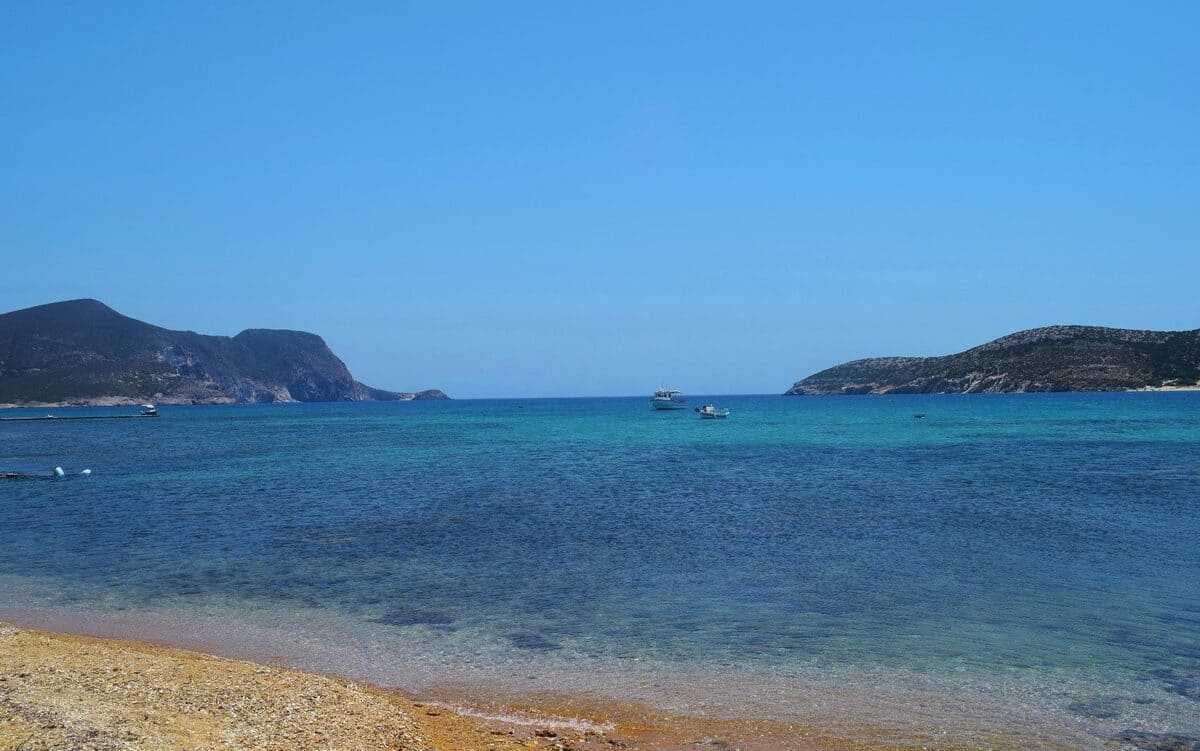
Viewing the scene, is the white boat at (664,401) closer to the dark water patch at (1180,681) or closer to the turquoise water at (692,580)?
the turquoise water at (692,580)

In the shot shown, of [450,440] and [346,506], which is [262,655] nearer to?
[346,506]

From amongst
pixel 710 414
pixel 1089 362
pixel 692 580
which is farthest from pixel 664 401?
pixel 692 580

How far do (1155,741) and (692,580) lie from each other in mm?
9875

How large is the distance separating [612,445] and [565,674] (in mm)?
53844

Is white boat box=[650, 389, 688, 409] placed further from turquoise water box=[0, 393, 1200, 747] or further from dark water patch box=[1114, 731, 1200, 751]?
dark water patch box=[1114, 731, 1200, 751]

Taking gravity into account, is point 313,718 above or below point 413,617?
above

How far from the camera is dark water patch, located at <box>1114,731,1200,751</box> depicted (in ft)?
32.2

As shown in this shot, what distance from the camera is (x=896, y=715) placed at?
35.9 feet

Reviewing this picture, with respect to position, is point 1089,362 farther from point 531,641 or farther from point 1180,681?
point 531,641

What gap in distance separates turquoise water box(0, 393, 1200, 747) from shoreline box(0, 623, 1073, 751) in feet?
2.47

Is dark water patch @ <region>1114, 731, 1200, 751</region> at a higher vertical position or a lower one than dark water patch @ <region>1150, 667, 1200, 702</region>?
lower

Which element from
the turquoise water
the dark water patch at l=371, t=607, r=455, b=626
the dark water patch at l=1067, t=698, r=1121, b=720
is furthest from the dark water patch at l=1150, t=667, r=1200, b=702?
the dark water patch at l=371, t=607, r=455, b=626

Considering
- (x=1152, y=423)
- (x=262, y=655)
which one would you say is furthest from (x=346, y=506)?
(x=1152, y=423)

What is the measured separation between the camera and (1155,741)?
10016mm
